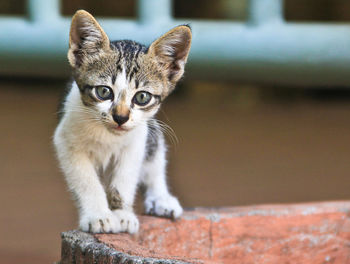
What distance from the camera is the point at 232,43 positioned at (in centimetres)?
370

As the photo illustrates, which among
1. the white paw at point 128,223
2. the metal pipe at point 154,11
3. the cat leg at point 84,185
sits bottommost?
the white paw at point 128,223

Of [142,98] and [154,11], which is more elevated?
[154,11]

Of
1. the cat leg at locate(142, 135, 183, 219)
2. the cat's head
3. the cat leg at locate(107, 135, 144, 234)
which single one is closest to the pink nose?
the cat's head

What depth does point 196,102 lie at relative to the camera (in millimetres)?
10773

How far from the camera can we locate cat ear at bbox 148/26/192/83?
2.83 meters

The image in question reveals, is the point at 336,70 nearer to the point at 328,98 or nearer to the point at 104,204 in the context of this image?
the point at 104,204

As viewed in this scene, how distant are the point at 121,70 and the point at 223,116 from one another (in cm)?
702

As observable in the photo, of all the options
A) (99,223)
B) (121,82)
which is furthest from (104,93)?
(99,223)

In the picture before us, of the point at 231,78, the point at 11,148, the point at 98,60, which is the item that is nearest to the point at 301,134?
the point at 11,148

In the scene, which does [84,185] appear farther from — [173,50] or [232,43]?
[232,43]

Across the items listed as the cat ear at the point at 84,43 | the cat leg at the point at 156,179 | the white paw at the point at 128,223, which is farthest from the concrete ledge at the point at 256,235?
the cat ear at the point at 84,43

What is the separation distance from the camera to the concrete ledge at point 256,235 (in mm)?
2805

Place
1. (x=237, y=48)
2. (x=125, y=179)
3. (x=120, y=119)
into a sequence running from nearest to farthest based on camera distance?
1. (x=120, y=119)
2. (x=125, y=179)
3. (x=237, y=48)

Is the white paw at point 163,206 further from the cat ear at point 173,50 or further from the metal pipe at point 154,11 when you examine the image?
the metal pipe at point 154,11
